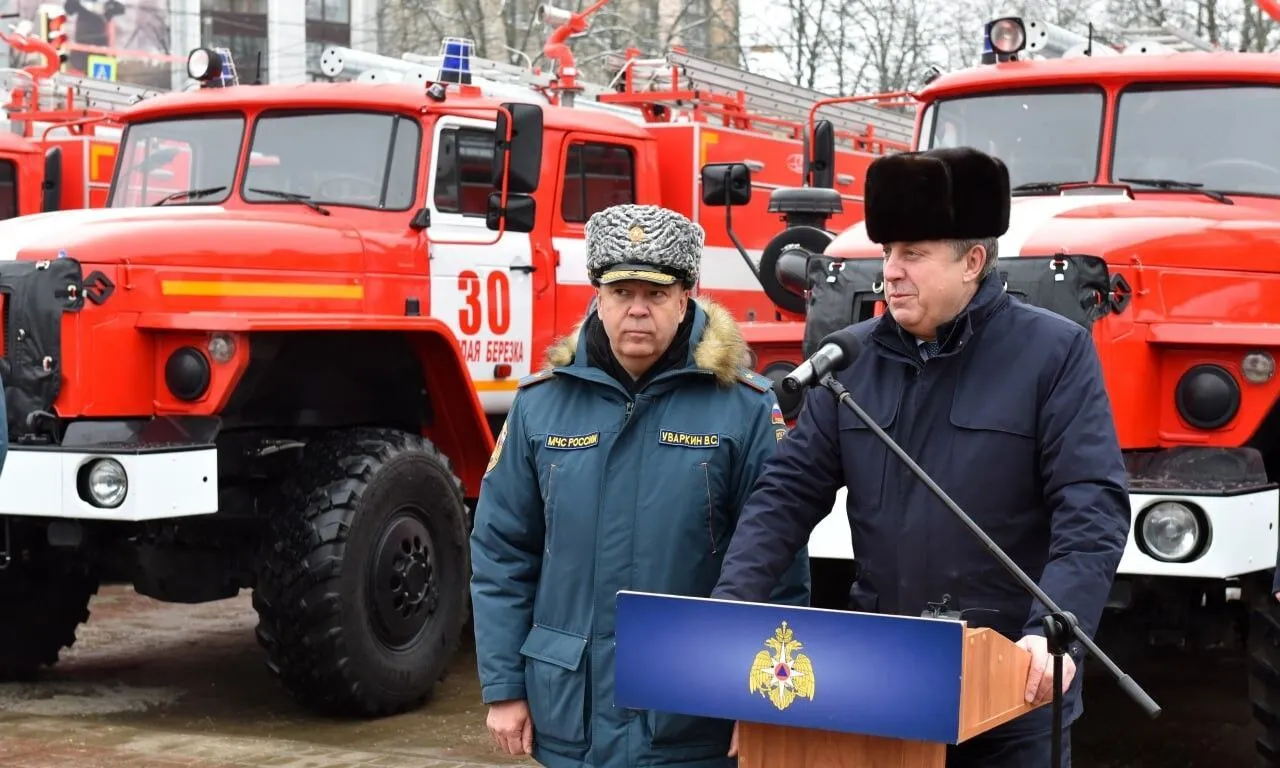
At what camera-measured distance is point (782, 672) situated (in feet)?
9.96

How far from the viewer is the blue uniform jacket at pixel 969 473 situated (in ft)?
10.8

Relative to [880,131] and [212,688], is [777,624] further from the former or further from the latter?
[880,131]

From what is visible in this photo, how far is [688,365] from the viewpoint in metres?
3.74

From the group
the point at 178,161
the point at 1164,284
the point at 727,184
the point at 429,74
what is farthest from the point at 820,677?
the point at 429,74

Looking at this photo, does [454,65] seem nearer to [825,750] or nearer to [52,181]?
[52,181]

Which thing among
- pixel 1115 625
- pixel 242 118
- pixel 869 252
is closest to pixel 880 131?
pixel 242 118

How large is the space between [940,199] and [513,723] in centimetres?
128

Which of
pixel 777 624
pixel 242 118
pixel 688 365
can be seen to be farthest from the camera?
pixel 242 118

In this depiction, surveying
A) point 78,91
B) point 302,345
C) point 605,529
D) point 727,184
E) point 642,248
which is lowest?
point 605,529

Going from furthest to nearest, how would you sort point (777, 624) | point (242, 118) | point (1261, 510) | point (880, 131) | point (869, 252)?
point (880, 131) < point (242, 118) < point (869, 252) < point (1261, 510) < point (777, 624)

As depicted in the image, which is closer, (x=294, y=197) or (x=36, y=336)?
(x=36, y=336)

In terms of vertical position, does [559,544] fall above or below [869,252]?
below

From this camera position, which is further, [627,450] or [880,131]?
[880,131]

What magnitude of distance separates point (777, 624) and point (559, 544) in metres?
0.76
